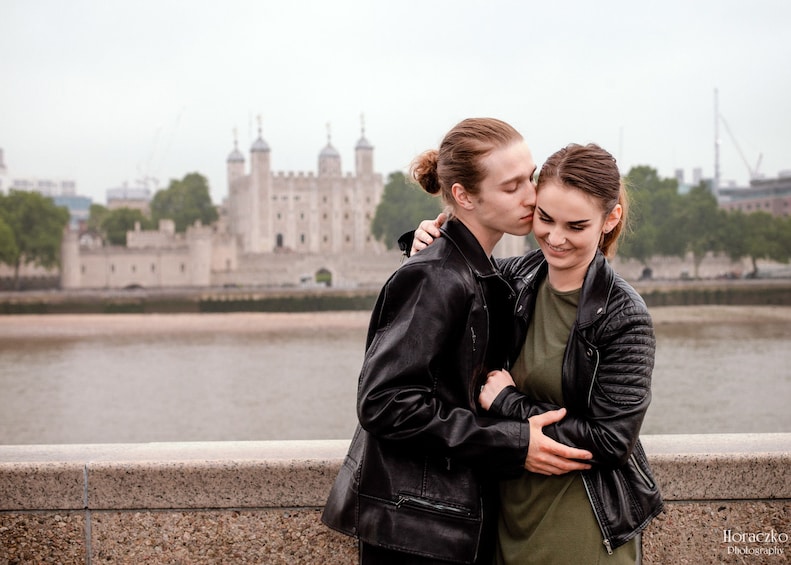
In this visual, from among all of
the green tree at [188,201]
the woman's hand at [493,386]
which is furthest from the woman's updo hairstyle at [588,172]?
the green tree at [188,201]

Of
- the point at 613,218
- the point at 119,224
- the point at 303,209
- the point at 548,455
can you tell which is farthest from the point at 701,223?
the point at 548,455

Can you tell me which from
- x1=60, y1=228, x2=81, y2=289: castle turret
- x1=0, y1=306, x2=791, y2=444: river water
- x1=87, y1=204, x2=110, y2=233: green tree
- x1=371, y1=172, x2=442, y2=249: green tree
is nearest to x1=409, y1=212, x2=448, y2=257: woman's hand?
x1=0, y1=306, x2=791, y2=444: river water

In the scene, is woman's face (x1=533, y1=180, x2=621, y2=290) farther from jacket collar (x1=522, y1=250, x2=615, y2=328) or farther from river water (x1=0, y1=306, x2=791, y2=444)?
river water (x1=0, y1=306, x2=791, y2=444)

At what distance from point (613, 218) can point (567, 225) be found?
0.63 ft

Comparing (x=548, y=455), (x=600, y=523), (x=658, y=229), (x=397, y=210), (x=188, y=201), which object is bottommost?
(x=600, y=523)

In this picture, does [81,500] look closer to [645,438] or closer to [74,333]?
[645,438]

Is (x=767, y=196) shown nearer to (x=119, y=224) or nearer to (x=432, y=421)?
(x=119, y=224)

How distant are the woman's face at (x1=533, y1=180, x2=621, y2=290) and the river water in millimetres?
12461

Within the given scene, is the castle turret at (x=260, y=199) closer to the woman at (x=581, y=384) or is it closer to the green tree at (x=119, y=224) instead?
the green tree at (x=119, y=224)

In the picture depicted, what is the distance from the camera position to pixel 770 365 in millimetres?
22828

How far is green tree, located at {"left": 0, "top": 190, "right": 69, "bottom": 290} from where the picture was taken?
50.2 metres

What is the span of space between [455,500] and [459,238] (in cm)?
69

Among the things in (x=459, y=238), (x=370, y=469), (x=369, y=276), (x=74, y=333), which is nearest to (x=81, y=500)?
(x=370, y=469)

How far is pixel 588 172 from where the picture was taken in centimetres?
234
